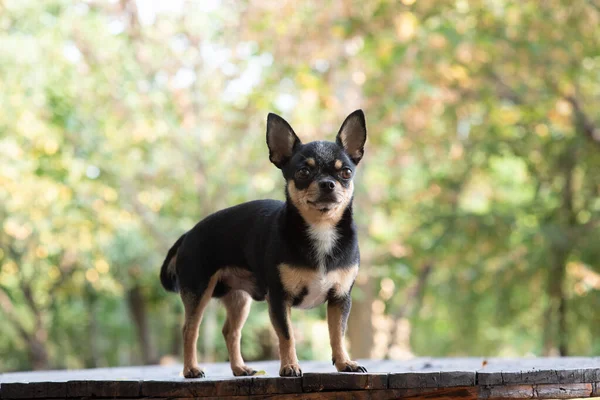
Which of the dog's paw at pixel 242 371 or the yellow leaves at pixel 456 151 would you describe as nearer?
the dog's paw at pixel 242 371

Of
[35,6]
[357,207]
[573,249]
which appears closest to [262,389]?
[573,249]

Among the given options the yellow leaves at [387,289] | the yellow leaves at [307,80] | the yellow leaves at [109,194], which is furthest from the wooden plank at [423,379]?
the yellow leaves at [387,289]

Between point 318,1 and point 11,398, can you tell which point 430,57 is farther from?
point 11,398

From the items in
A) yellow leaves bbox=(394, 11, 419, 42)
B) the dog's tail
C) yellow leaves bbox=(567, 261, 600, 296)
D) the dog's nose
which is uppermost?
yellow leaves bbox=(394, 11, 419, 42)

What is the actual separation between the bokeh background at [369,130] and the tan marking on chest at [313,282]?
21.5ft

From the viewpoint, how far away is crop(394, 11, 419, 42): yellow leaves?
11711 mm

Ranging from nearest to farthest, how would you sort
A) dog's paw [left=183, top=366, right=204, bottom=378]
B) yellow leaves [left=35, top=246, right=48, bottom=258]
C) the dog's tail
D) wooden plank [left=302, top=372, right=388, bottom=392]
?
1. wooden plank [left=302, top=372, right=388, bottom=392]
2. dog's paw [left=183, top=366, right=204, bottom=378]
3. the dog's tail
4. yellow leaves [left=35, top=246, right=48, bottom=258]

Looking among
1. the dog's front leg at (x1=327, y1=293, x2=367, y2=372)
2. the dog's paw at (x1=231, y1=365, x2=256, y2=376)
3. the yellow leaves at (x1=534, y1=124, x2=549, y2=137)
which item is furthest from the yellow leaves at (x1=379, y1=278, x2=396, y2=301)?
the dog's front leg at (x1=327, y1=293, x2=367, y2=372)

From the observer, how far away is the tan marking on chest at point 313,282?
4.75 metres

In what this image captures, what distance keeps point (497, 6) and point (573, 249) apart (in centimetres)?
382

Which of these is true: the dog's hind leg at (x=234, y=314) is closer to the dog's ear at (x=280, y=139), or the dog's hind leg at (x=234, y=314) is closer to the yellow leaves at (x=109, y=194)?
the dog's ear at (x=280, y=139)

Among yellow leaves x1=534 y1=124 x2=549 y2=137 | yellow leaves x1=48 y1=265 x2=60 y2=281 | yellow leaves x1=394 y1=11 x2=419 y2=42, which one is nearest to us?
yellow leaves x1=394 y1=11 x2=419 y2=42

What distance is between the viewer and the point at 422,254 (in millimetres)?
12969

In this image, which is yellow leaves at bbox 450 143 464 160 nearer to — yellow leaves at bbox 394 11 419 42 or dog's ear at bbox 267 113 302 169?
yellow leaves at bbox 394 11 419 42
